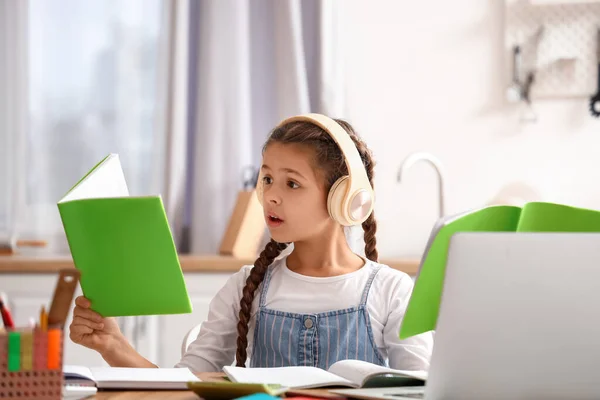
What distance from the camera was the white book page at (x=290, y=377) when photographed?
1.09 m

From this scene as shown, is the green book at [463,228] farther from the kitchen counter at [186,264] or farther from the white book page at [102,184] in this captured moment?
the kitchen counter at [186,264]

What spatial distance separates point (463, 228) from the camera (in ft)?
3.30

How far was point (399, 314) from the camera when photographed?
160cm

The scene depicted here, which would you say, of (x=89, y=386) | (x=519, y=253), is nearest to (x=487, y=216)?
(x=519, y=253)

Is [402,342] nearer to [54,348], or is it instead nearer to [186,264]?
[54,348]

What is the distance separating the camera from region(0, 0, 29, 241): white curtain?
123 inches

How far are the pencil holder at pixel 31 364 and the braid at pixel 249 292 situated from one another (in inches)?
29.1

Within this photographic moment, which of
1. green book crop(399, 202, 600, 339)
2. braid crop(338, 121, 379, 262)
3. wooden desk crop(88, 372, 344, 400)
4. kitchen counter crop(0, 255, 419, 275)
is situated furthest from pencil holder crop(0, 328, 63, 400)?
kitchen counter crop(0, 255, 419, 275)

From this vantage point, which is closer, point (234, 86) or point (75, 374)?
point (75, 374)

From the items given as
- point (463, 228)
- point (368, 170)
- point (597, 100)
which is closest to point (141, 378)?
point (463, 228)

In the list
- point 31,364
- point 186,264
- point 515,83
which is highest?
point 515,83

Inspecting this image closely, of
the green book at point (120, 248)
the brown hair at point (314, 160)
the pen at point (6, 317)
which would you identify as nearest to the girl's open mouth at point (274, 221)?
the brown hair at point (314, 160)

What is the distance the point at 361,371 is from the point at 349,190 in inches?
18.7

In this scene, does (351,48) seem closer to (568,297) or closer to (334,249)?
(334,249)
